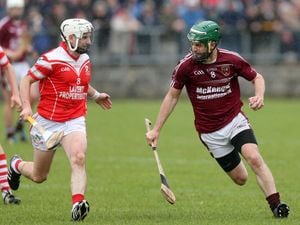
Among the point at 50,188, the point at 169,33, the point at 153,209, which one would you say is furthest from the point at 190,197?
the point at 169,33

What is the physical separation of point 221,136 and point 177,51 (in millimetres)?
17195

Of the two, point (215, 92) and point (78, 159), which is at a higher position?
point (215, 92)

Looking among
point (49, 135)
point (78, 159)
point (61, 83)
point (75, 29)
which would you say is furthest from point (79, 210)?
point (75, 29)

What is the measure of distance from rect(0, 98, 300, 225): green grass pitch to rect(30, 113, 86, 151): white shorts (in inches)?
28.5

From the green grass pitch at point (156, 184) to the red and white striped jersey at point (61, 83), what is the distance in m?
1.06

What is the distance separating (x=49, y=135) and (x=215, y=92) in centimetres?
175

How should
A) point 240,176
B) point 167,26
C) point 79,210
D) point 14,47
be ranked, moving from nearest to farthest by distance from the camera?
point 79,210, point 240,176, point 14,47, point 167,26

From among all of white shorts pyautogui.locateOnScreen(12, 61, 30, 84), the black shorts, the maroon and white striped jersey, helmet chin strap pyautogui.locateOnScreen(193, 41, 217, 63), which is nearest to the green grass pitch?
the black shorts

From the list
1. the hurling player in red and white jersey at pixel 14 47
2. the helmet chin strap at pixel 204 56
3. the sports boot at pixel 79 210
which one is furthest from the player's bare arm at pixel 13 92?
the hurling player in red and white jersey at pixel 14 47

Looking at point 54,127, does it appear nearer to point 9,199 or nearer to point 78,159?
point 78,159

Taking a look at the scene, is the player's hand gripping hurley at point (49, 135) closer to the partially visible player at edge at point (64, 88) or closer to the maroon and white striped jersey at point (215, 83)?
the partially visible player at edge at point (64, 88)

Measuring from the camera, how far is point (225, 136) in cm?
998

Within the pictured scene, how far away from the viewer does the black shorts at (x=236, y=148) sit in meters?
9.73

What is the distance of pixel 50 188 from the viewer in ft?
39.7
